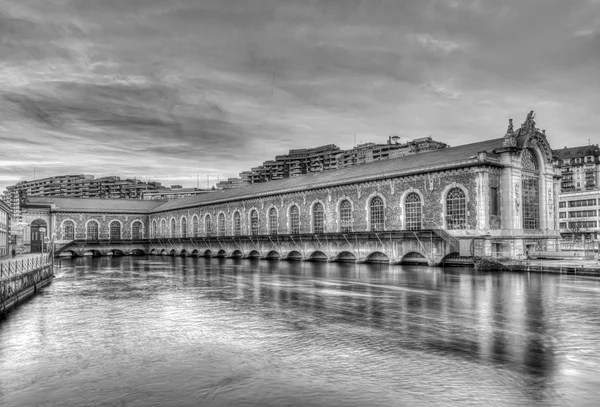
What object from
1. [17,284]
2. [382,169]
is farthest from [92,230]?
[17,284]

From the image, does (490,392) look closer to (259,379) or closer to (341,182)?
(259,379)

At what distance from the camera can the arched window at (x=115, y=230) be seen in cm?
9550

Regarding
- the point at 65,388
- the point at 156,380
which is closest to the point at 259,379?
the point at 156,380

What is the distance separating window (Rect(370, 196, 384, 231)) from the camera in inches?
2030

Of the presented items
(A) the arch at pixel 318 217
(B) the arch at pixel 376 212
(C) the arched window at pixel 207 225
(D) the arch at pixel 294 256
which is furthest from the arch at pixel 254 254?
(B) the arch at pixel 376 212

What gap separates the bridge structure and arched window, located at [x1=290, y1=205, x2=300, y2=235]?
271 cm

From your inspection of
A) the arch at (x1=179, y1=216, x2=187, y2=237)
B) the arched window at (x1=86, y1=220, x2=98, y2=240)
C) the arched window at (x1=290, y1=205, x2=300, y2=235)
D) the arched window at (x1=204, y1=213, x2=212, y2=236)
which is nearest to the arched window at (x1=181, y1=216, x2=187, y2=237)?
the arch at (x1=179, y1=216, x2=187, y2=237)

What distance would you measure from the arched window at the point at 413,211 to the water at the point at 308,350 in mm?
22660

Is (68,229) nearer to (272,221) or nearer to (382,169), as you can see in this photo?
(272,221)

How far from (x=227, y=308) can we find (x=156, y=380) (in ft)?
33.0

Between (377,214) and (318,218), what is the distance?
9.66 meters

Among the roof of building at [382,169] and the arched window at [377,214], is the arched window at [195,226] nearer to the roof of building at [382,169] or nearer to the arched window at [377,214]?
the roof of building at [382,169]

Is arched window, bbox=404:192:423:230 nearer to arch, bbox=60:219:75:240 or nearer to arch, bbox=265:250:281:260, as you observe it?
arch, bbox=265:250:281:260

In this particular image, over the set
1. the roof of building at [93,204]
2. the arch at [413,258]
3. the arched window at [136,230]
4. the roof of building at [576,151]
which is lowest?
the arch at [413,258]
